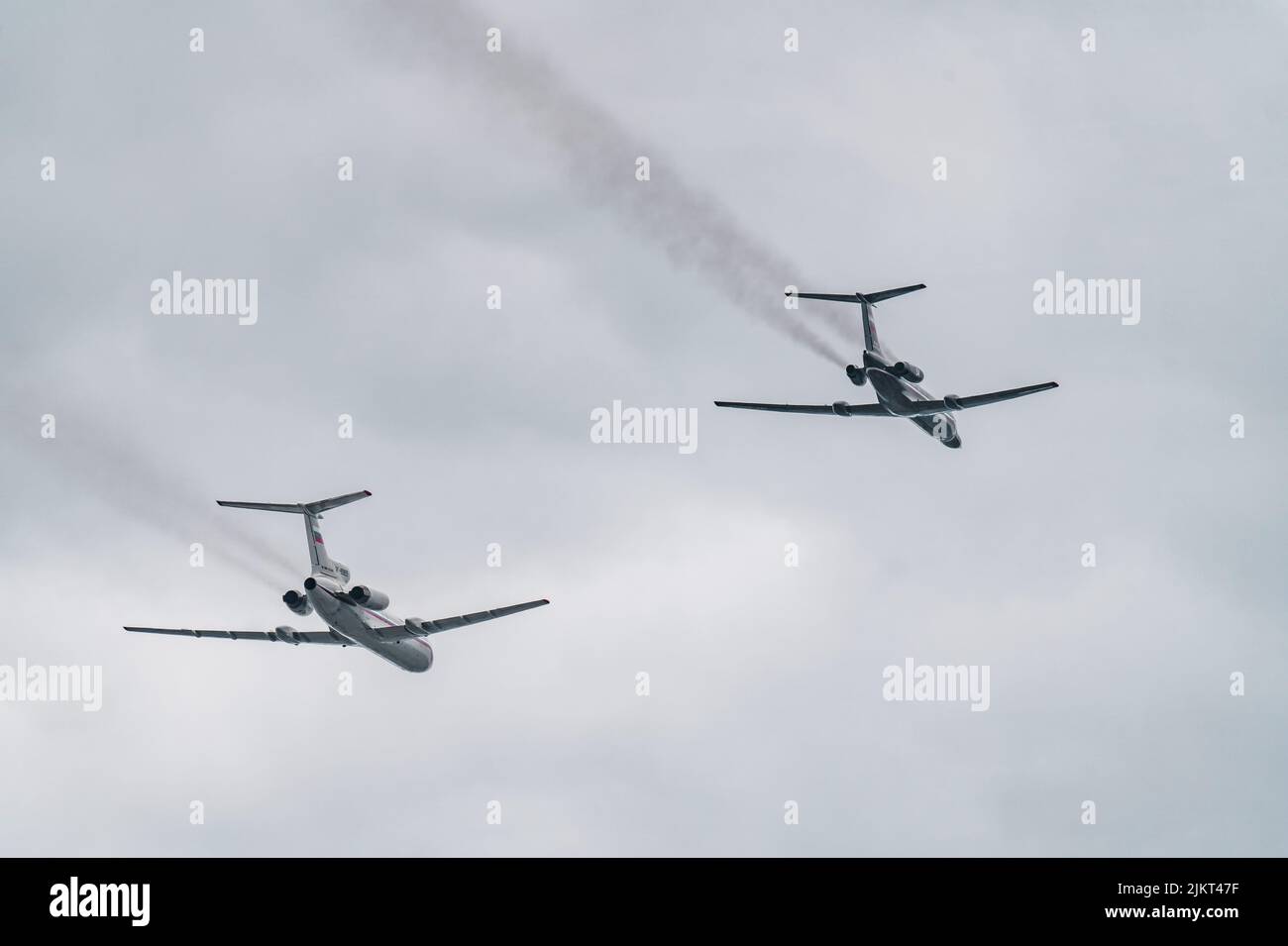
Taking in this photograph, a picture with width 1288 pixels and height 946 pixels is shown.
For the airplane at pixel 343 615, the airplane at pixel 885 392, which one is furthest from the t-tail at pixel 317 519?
the airplane at pixel 885 392

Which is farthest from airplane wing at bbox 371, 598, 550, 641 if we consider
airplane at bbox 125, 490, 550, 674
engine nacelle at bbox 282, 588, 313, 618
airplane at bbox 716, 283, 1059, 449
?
airplane at bbox 716, 283, 1059, 449

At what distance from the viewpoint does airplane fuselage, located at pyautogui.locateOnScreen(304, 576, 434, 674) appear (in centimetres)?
Answer: 7381

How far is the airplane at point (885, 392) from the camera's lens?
76.3 meters

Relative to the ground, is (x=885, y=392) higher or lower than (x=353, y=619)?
higher

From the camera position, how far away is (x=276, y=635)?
8106 centimetres

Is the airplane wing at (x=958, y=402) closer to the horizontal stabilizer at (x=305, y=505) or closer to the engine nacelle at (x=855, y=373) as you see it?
the engine nacelle at (x=855, y=373)

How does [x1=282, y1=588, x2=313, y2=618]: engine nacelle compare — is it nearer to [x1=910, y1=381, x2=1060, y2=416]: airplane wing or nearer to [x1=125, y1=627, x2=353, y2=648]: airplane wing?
[x1=125, y1=627, x2=353, y2=648]: airplane wing

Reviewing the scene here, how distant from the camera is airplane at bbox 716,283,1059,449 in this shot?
7631 cm

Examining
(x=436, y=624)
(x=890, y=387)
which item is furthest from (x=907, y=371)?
(x=436, y=624)

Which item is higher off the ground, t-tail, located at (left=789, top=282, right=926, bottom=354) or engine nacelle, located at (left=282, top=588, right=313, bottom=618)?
t-tail, located at (left=789, top=282, right=926, bottom=354)

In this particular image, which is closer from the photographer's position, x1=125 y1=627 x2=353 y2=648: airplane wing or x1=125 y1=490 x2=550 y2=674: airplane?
x1=125 y1=490 x2=550 y2=674: airplane

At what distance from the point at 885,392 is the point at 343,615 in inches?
902

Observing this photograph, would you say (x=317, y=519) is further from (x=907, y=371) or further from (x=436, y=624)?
(x=907, y=371)
